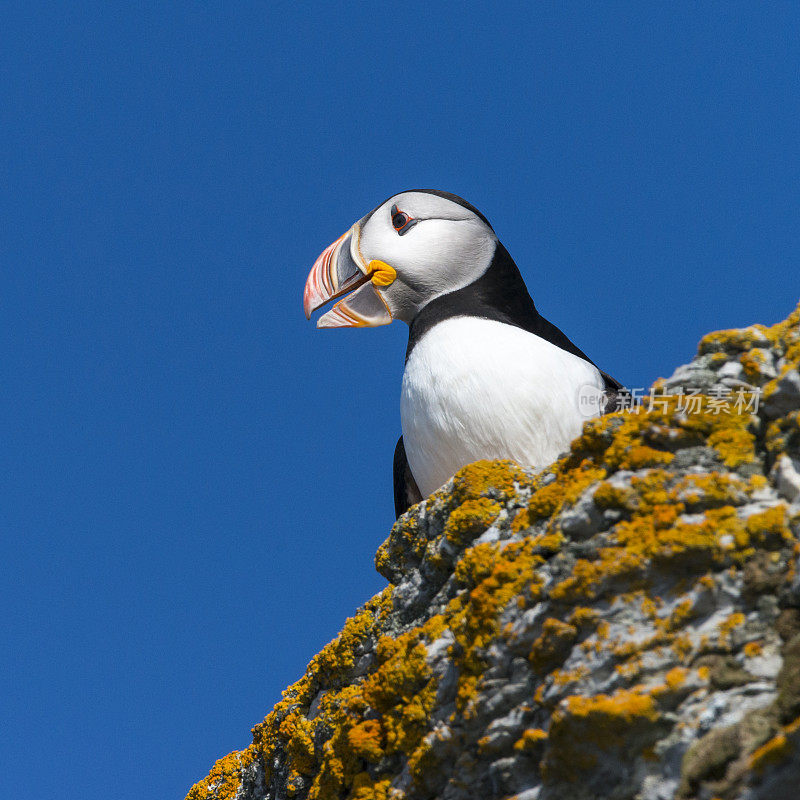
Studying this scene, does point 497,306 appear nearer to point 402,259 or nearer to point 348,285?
point 402,259

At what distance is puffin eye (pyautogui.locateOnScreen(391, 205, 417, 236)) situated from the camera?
6.66m

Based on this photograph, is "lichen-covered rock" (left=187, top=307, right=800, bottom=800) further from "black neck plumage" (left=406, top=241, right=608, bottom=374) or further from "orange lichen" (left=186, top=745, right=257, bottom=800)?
"black neck plumage" (left=406, top=241, right=608, bottom=374)

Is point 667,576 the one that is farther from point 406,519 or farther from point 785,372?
point 406,519

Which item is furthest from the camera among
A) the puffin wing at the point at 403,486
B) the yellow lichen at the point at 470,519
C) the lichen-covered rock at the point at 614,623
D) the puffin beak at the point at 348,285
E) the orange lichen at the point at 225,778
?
the puffin beak at the point at 348,285

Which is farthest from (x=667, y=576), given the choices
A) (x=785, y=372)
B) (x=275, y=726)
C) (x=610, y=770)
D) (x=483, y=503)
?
(x=275, y=726)

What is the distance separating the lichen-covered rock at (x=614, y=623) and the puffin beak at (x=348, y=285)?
2163mm

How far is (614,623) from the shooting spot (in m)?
3.40

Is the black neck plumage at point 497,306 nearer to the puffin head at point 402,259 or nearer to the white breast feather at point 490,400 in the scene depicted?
the puffin head at point 402,259

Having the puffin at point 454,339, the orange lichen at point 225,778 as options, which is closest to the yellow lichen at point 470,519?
the puffin at point 454,339

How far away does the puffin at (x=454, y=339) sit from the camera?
17.8 feet

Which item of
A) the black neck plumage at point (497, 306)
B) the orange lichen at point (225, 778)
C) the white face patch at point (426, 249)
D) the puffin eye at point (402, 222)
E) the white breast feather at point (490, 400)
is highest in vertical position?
the puffin eye at point (402, 222)

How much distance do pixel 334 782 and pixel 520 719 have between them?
52.4 inches

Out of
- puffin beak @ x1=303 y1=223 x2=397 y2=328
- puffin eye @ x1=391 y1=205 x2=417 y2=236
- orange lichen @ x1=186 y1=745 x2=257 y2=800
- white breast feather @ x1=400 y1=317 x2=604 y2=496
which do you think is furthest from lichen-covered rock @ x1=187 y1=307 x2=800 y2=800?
puffin eye @ x1=391 y1=205 x2=417 y2=236

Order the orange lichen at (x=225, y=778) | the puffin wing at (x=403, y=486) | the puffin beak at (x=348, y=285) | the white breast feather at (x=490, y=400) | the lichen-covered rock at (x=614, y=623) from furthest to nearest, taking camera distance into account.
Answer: the puffin beak at (x=348, y=285) < the puffin wing at (x=403, y=486) < the orange lichen at (x=225, y=778) < the white breast feather at (x=490, y=400) < the lichen-covered rock at (x=614, y=623)
